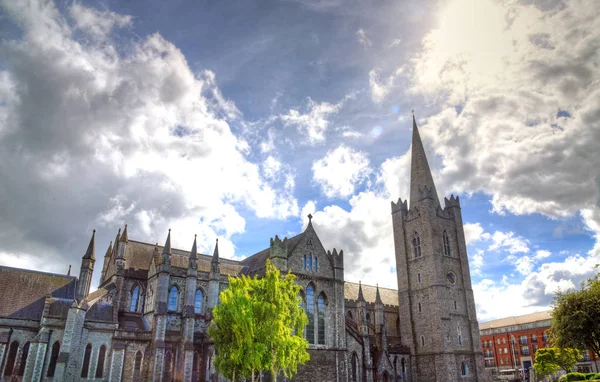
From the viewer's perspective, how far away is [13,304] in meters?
38.2

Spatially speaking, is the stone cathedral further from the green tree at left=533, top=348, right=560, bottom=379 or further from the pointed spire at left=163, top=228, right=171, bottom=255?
the green tree at left=533, top=348, right=560, bottom=379

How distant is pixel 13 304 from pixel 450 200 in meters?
52.8

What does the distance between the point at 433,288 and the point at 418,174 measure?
662 inches

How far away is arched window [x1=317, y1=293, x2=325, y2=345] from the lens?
40.9 meters

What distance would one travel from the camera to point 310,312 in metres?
41.5

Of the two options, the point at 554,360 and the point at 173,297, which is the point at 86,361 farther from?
the point at 554,360

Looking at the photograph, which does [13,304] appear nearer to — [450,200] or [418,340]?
[418,340]

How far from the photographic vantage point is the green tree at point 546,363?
52281 mm

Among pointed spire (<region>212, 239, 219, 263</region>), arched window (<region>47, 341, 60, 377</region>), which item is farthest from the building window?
arched window (<region>47, 341, 60, 377</region>)

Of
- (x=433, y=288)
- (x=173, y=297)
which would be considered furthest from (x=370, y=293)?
(x=173, y=297)

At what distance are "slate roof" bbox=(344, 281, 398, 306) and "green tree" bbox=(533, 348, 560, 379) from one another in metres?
19.9

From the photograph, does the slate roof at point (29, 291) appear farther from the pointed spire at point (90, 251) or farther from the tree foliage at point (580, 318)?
the tree foliage at point (580, 318)

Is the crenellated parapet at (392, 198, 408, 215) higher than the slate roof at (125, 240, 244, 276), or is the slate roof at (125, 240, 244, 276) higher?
the crenellated parapet at (392, 198, 408, 215)

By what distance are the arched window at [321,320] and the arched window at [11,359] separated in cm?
2666
